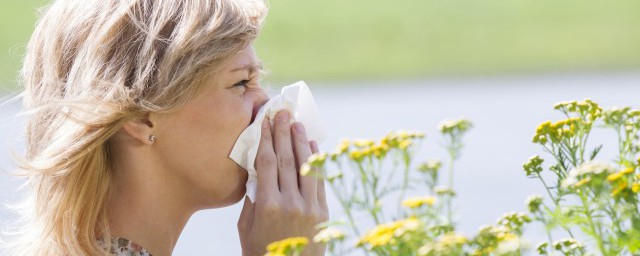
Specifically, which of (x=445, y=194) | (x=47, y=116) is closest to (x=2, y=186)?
(x=47, y=116)

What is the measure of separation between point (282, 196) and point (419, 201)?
77 centimetres

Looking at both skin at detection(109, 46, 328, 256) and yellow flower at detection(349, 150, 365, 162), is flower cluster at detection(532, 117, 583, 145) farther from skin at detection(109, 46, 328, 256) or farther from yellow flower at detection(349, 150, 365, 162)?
skin at detection(109, 46, 328, 256)

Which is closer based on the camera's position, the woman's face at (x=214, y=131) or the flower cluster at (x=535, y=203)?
the flower cluster at (x=535, y=203)

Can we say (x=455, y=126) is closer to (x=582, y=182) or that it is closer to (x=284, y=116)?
(x=582, y=182)

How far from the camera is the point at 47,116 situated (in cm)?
167

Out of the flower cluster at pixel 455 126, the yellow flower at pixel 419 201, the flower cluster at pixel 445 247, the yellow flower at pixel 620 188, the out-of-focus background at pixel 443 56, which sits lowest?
the flower cluster at pixel 445 247

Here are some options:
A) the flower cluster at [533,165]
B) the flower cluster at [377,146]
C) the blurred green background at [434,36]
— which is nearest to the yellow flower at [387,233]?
the flower cluster at [377,146]

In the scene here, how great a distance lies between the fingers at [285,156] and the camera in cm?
164

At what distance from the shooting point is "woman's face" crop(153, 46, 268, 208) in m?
1.60

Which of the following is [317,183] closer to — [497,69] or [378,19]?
[497,69]

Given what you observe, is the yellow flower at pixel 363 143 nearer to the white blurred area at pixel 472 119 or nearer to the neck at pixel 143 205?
the neck at pixel 143 205

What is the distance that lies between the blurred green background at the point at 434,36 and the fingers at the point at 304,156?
927 cm

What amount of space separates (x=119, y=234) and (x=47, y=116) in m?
0.20

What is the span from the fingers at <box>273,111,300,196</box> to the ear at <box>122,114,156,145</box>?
180 millimetres
